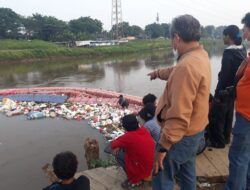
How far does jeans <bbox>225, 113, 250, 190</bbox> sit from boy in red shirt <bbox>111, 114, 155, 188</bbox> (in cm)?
94

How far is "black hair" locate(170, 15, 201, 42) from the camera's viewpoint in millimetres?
2049

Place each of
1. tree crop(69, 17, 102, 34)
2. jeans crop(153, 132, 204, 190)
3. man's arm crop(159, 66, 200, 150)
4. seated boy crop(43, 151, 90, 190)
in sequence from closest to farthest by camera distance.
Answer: man's arm crop(159, 66, 200, 150)
jeans crop(153, 132, 204, 190)
seated boy crop(43, 151, 90, 190)
tree crop(69, 17, 102, 34)

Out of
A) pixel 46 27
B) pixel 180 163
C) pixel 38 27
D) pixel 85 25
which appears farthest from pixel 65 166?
pixel 85 25

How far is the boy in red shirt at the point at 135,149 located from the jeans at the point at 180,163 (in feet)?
2.70

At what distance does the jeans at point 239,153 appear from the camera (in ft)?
8.70

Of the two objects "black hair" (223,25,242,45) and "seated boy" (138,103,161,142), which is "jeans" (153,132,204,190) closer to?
"seated boy" (138,103,161,142)

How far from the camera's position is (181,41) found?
212 centimetres

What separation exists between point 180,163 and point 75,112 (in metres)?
6.97

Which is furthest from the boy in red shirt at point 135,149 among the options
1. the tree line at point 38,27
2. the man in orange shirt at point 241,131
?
the tree line at point 38,27

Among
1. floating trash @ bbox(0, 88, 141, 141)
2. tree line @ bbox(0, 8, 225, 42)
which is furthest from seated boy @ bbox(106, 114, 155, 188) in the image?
tree line @ bbox(0, 8, 225, 42)

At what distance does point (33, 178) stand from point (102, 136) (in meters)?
2.40

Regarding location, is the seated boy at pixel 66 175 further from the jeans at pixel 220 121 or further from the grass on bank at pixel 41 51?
the grass on bank at pixel 41 51

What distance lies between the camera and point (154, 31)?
83.2 meters

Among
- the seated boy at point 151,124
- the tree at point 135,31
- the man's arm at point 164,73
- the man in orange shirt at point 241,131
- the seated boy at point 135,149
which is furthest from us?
the tree at point 135,31
